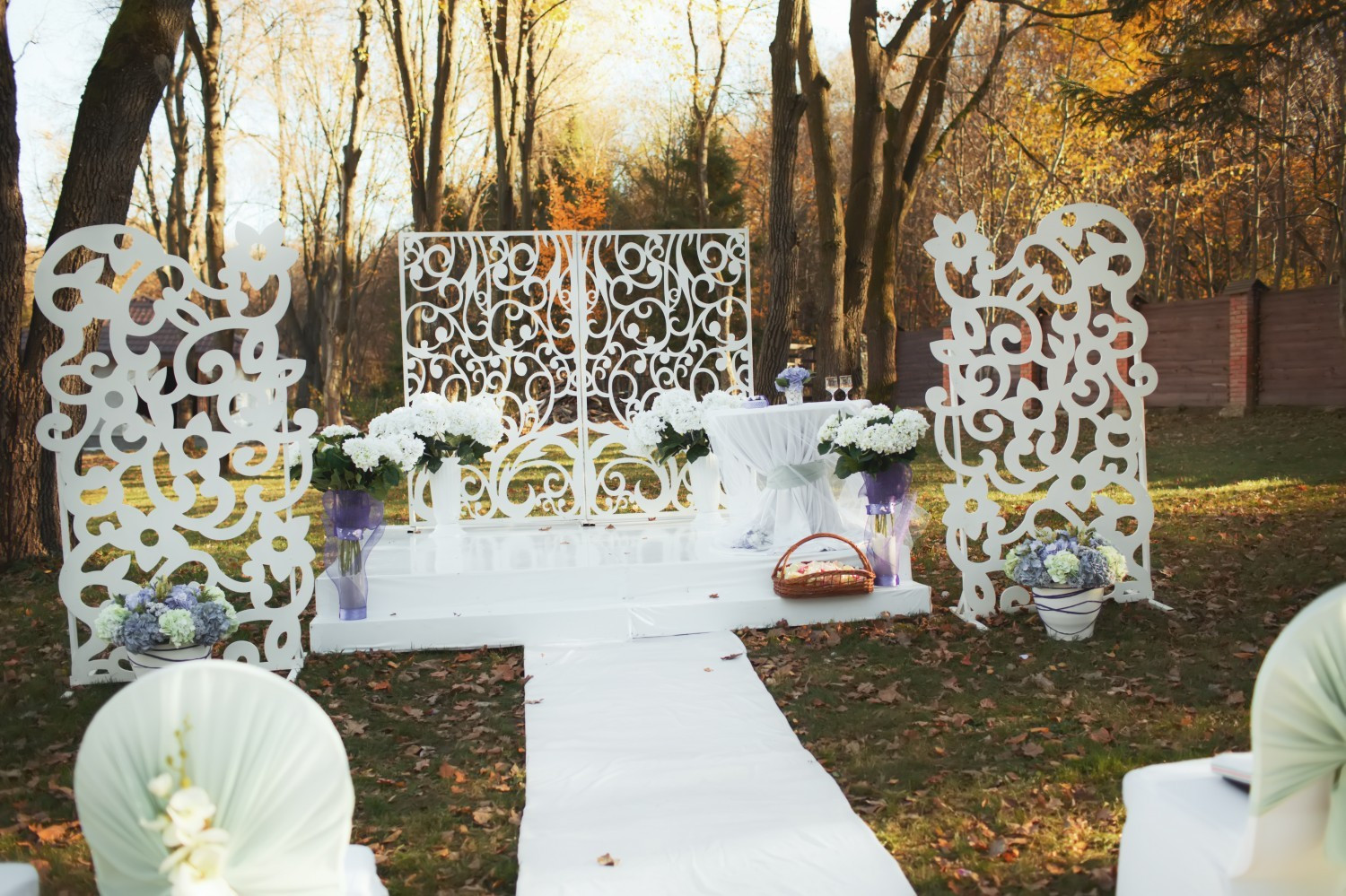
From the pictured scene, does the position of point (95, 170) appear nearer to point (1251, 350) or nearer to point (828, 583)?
point (828, 583)

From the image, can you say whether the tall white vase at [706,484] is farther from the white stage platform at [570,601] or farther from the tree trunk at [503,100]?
the tree trunk at [503,100]

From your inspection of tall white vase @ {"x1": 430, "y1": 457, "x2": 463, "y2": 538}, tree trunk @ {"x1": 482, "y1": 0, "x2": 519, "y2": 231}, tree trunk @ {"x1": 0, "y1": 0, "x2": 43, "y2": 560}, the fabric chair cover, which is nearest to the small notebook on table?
the fabric chair cover

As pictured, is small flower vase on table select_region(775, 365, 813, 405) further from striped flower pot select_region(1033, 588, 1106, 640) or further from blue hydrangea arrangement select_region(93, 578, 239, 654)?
blue hydrangea arrangement select_region(93, 578, 239, 654)

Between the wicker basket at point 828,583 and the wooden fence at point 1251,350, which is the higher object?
the wooden fence at point 1251,350

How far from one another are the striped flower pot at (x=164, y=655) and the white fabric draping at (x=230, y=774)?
337 centimetres

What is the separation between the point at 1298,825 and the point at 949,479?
421 inches

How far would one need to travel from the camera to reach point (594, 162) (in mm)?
28250

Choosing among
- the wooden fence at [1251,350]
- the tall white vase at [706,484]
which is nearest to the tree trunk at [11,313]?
the tall white vase at [706,484]

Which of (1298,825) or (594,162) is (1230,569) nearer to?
(1298,825)

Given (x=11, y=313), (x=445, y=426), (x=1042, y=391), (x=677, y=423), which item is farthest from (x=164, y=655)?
(x=1042, y=391)

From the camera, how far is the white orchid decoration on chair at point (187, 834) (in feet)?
6.83

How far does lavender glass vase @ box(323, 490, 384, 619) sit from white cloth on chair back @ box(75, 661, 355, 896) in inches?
159

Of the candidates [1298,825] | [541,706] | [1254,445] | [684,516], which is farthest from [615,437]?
[1254,445]

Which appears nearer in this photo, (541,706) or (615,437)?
(541,706)
